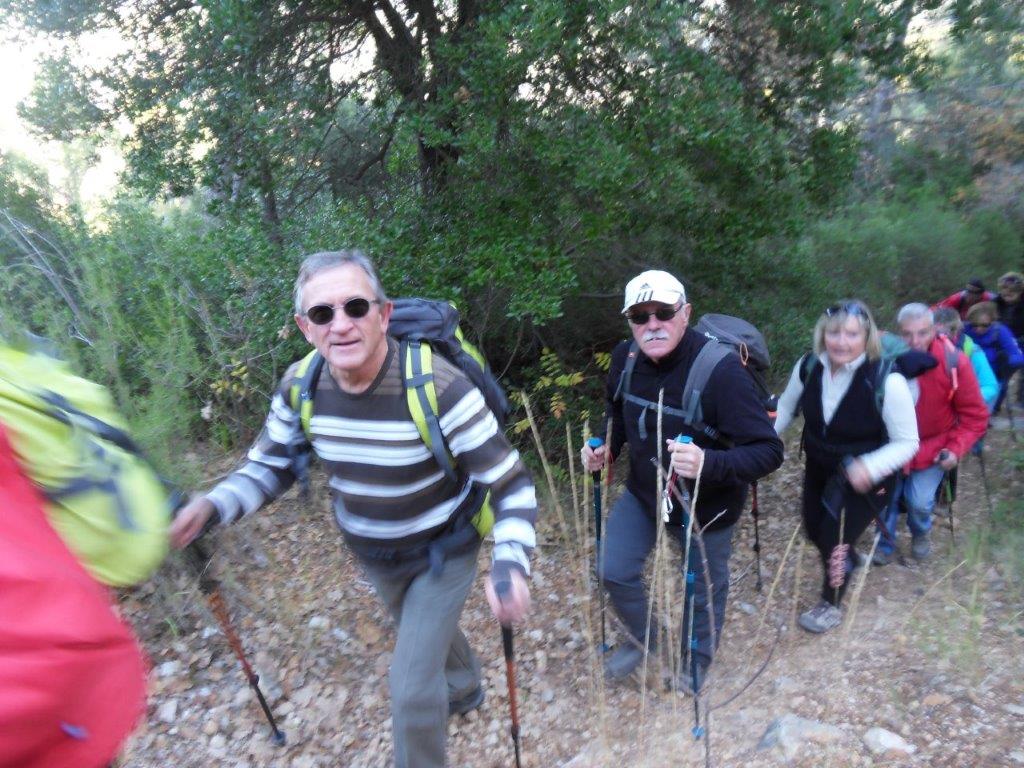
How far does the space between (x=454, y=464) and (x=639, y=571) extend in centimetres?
135

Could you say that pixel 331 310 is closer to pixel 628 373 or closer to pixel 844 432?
pixel 628 373

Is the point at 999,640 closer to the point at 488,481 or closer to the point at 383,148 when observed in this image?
the point at 488,481

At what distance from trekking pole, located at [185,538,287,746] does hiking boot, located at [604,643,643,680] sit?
164 centimetres

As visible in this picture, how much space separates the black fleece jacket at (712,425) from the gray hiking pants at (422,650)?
0.96m

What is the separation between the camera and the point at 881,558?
468 centimetres

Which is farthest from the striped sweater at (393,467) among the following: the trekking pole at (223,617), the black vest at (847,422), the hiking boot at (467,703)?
the black vest at (847,422)

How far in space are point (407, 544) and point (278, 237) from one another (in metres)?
3.74

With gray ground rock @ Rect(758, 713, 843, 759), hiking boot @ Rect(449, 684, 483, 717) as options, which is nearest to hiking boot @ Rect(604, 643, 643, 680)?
hiking boot @ Rect(449, 684, 483, 717)

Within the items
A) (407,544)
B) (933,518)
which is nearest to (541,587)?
(407,544)

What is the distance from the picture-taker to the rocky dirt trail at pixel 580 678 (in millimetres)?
2896

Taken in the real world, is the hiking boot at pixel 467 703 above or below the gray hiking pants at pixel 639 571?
below

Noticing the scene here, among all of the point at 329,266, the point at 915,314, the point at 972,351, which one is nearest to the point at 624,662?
the point at 329,266

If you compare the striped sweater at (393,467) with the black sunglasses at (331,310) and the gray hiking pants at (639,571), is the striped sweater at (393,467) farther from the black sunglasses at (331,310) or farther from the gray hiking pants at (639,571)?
the gray hiking pants at (639,571)

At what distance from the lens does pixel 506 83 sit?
15.9 feet
